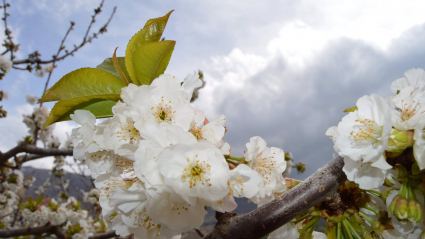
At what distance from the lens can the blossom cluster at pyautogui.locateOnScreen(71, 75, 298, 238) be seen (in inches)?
32.8


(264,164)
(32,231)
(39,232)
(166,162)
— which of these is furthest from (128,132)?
(39,232)

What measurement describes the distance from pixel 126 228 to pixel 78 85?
0.69m

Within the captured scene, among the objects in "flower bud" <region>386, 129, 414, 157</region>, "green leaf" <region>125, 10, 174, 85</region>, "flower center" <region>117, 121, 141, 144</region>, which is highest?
"green leaf" <region>125, 10, 174, 85</region>

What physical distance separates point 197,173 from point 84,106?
0.72m

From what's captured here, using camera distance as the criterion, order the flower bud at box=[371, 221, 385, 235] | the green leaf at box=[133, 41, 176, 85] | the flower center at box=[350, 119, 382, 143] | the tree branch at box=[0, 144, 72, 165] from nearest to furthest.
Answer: the flower center at box=[350, 119, 382, 143], the green leaf at box=[133, 41, 176, 85], the flower bud at box=[371, 221, 385, 235], the tree branch at box=[0, 144, 72, 165]

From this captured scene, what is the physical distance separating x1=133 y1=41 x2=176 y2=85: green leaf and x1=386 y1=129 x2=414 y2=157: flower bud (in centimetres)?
96

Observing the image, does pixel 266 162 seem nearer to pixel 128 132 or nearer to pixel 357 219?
pixel 357 219

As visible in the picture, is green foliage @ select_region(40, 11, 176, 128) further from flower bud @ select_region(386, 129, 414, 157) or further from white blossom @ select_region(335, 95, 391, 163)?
flower bud @ select_region(386, 129, 414, 157)

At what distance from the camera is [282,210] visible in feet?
3.42

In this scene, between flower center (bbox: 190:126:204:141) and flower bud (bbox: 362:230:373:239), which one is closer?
flower center (bbox: 190:126:204:141)

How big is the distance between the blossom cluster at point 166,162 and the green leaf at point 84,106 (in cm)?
7

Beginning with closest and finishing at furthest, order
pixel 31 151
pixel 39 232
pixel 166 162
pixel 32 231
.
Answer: pixel 166 162
pixel 31 151
pixel 32 231
pixel 39 232

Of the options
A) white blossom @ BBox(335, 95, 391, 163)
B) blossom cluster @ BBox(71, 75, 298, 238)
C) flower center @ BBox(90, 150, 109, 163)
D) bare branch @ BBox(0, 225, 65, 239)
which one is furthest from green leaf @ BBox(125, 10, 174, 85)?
bare branch @ BBox(0, 225, 65, 239)

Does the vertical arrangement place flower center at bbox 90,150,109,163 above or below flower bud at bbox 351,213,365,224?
above
